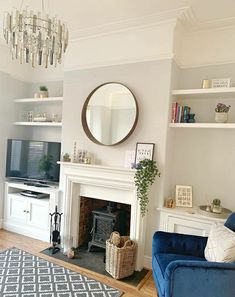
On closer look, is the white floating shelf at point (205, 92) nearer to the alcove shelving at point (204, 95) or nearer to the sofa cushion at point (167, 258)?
the alcove shelving at point (204, 95)

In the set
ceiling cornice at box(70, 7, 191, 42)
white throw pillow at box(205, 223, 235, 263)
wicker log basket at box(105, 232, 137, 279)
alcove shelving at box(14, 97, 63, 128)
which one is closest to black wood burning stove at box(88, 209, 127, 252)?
wicker log basket at box(105, 232, 137, 279)

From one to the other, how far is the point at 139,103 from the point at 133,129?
0.32 m

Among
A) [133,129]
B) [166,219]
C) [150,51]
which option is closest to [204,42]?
[150,51]

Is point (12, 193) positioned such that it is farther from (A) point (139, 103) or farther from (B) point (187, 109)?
(B) point (187, 109)

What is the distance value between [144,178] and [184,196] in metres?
0.65

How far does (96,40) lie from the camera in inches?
123

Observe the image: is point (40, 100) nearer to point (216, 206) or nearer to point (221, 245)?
point (216, 206)

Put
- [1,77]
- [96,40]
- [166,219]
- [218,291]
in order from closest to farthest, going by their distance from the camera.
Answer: [218,291], [166,219], [96,40], [1,77]

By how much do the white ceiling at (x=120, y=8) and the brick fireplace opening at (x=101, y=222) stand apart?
226cm

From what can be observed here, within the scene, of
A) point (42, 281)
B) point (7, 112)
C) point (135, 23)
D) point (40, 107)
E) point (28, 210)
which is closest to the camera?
point (42, 281)

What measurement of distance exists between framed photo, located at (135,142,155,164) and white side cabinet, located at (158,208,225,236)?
0.62 meters

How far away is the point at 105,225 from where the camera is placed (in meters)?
3.08

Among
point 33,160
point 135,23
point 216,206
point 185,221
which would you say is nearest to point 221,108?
point 216,206

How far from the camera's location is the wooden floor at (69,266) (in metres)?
2.39
